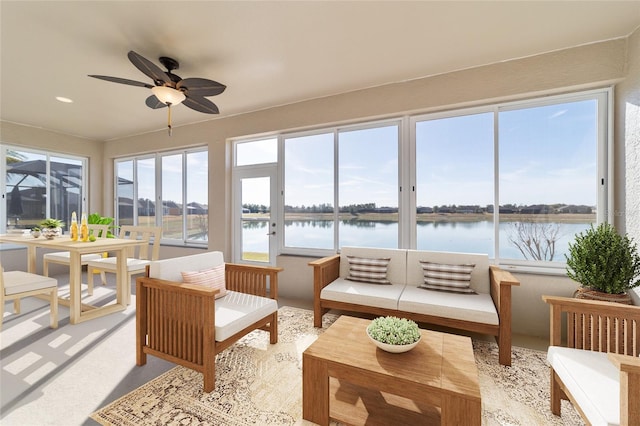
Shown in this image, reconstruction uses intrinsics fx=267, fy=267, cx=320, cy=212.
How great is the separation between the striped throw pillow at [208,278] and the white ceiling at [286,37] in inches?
82.5

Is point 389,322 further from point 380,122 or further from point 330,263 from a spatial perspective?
point 380,122

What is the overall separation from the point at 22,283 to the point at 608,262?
17.5 feet

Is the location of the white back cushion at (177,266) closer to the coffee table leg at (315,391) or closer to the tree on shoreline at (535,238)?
the coffee table leg at (315,391)

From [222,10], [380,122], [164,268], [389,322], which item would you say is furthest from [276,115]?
[389,322]

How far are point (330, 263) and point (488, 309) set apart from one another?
1589 millimetres

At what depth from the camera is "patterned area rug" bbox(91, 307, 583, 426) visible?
1.61 metres

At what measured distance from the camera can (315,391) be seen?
157 cm

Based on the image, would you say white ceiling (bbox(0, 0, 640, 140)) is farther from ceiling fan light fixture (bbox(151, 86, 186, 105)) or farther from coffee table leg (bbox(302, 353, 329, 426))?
coffee table leg (bbox(302, 353, 329, 426))

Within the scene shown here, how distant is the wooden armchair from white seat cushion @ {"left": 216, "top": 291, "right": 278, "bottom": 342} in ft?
6.54

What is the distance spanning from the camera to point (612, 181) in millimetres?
2539

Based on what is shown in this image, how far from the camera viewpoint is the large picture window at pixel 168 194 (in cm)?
510

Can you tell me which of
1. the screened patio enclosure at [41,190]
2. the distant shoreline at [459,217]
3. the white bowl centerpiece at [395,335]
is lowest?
the white bowl centerpiece at [395,335]

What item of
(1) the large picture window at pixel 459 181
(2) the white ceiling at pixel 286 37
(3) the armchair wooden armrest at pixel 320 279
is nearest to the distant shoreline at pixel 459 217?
(1) the large picture window at pixel 459 181

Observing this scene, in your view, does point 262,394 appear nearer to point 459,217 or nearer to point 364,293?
point 364,293
